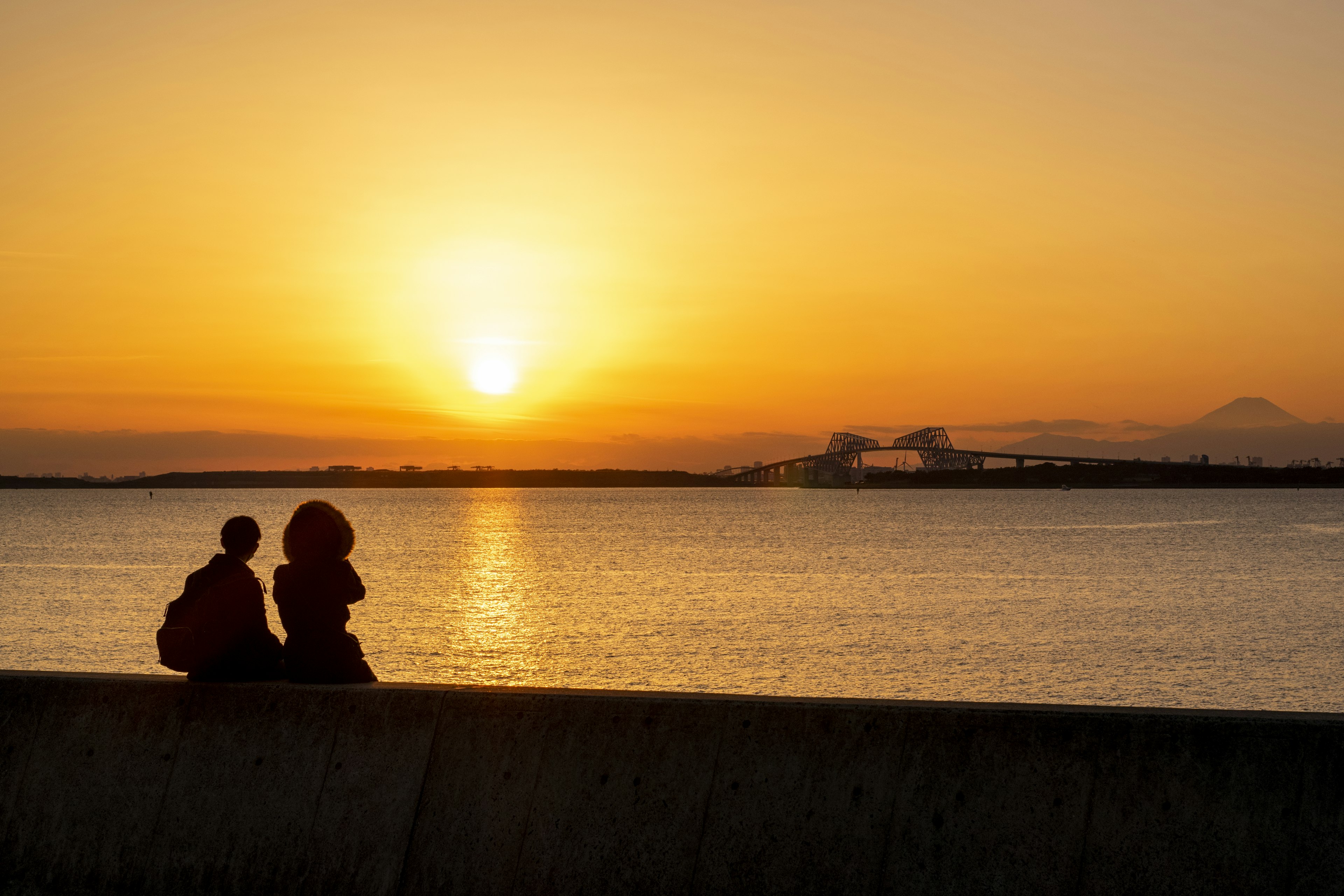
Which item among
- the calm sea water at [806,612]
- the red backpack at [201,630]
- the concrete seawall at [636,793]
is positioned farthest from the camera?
the calm sea water at [806,612]

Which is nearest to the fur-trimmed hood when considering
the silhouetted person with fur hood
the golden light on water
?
the silhouetted person with fur hood

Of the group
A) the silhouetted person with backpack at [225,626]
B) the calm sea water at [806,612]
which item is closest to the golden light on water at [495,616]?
the calm sea water at [806,612]

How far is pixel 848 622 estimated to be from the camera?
3447cm

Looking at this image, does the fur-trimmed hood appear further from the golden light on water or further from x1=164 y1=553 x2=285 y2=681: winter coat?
the golden light on water

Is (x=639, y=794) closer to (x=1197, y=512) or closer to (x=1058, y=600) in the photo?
(x=1058, y=600)

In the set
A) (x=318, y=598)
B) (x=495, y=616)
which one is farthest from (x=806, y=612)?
(x=318, y=598)

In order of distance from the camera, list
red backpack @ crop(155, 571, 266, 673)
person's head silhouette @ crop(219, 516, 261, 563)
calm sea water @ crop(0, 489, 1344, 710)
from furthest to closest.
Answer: calm sea water @ crop(0, 489, 1344, 710), person's head silhouette @ crop(219, 516, 261, 563), red backpack @ crop(155, 571, 266, 673)

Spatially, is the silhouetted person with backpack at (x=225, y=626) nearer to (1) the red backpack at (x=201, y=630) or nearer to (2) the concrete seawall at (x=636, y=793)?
(1) the red backpack at (x=201, y=630)

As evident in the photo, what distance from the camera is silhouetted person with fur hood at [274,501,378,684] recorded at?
600 centimetres

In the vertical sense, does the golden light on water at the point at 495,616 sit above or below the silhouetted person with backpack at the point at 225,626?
below

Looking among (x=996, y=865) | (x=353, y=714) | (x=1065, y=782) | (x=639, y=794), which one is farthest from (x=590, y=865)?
(x=1065, y=782)

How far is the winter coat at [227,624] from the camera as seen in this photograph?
5969 millimetres

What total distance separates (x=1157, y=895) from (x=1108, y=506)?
181617 mm

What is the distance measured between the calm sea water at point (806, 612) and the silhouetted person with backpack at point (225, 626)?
17102mm
